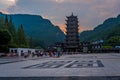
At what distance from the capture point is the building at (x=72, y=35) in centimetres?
18812

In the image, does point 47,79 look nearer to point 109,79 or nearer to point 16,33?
point 109,79

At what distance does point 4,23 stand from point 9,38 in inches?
807

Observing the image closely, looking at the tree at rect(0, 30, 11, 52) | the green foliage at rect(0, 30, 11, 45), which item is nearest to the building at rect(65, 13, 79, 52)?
the tree at rect(0, 30, 11, 52)

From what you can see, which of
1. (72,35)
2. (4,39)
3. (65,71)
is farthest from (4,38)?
(72,35)

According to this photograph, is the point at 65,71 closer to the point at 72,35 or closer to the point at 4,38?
the point at 4,38

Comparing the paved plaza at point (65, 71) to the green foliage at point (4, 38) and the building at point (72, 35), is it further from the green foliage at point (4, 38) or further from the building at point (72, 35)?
the building at point (72, 35)

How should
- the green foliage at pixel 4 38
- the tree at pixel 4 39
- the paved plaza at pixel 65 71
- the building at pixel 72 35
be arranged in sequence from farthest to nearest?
the building at pixel 72 35, the green foliage at pixel 4 38, the tree at pixel 4 39, the paved plaza at pixel 65 71

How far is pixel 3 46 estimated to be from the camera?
310 feet

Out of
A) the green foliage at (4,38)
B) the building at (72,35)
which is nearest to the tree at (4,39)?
the green foliage at (4,38)

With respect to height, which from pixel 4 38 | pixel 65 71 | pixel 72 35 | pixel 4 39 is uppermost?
pixel 72 35

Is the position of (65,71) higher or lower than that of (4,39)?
lower

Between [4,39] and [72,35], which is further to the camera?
[72,35]

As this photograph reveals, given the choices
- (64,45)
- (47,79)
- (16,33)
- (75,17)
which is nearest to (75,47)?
(64,45)

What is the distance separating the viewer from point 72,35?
188375 millimetres
